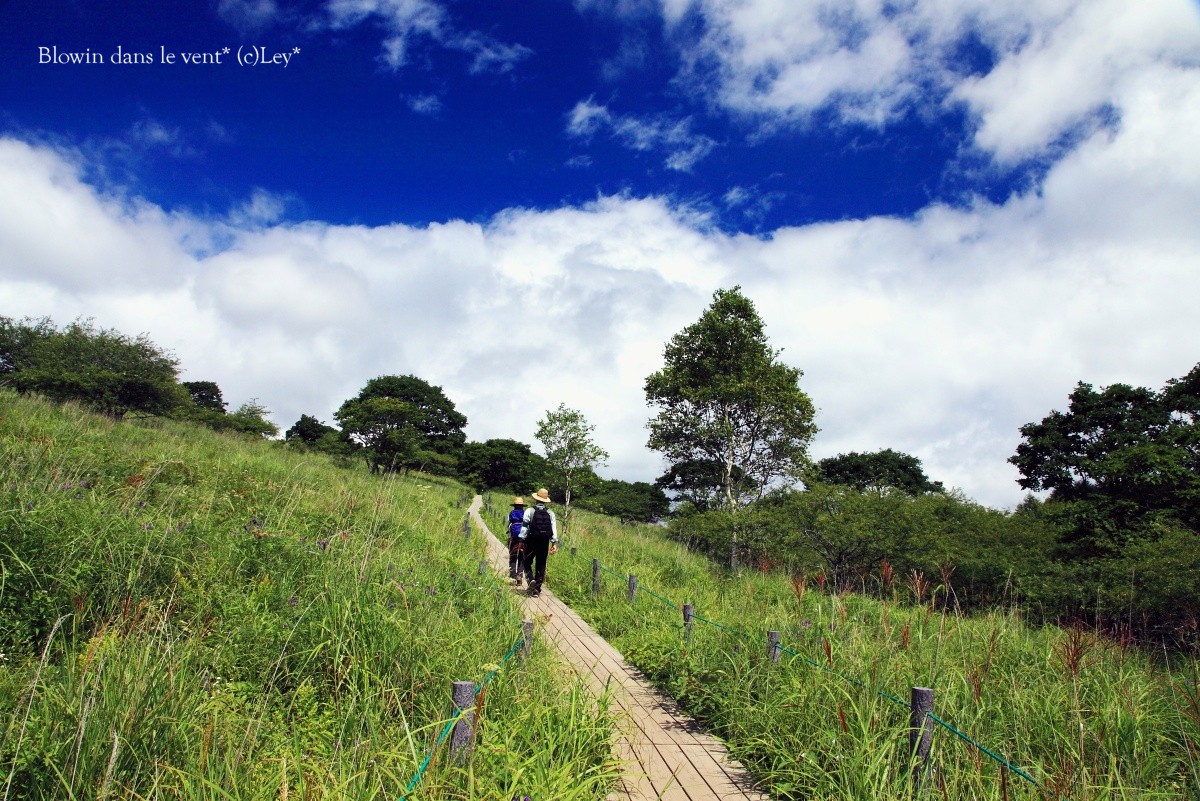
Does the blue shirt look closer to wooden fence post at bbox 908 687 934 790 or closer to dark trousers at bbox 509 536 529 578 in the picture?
dark trousers at bbox 509 536 529 578

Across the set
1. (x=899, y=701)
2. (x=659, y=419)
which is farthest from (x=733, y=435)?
(x=899, y=701)

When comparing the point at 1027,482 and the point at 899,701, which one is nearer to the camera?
the point at 899,701

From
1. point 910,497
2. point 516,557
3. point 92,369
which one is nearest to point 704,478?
point 910,497

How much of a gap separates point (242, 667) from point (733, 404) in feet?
58.8

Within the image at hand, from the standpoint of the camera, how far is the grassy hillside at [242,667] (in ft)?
8.13

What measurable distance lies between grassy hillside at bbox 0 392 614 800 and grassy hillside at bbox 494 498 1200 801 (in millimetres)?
1303

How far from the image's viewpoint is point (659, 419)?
21.1 metres

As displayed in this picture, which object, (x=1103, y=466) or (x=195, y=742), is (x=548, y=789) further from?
(x=1103, y=466)

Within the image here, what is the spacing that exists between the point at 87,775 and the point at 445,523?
10195 mm

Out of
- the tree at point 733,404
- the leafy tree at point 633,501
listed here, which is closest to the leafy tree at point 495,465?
the leafy tree at point 633,501

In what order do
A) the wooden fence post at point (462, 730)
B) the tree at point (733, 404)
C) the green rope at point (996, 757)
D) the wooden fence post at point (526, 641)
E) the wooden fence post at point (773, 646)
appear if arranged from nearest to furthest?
1. the green rope at point (996, 757)
2. the wooden fence post at point (462, 730)
3. the wooden fence post at point (526, 641)
4. the wooden fence post at point (773, 646)
5. the tree at point (733, 404)

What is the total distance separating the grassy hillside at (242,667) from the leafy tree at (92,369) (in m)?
15.6

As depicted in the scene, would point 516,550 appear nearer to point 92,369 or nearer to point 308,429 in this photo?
point 92,369

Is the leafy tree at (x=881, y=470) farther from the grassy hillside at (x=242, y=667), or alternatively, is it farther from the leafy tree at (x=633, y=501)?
the grassy hillside at (x=242, y=667)
